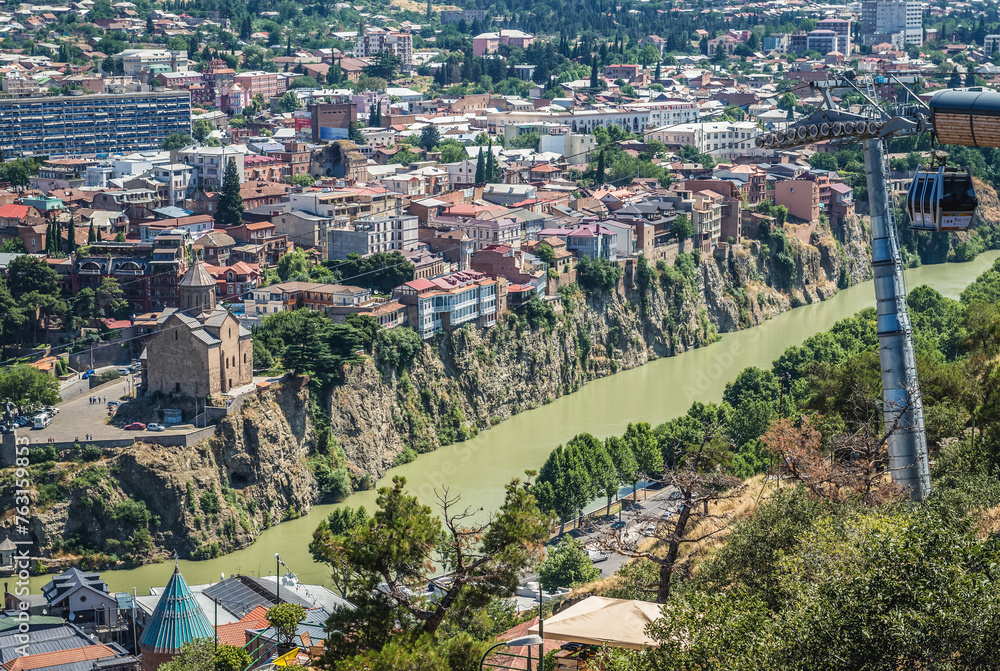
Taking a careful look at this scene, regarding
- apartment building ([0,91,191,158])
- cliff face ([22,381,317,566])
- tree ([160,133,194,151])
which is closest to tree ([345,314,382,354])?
cliff face ([22,381,317,566])

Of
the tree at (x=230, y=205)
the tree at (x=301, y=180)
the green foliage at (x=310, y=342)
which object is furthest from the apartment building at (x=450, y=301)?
the tree at (x=301, y=180)

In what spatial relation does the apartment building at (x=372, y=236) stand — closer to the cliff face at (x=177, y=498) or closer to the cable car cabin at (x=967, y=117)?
the cliff face at (x=177, y=498)

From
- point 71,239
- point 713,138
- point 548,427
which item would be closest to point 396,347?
point 548,427

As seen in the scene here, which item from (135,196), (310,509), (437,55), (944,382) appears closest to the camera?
(944,382)

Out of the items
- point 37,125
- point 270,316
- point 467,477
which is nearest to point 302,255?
point 270,316

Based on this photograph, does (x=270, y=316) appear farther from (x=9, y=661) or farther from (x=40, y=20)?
(x=40, y=20)

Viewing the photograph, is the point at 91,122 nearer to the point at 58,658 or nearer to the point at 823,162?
the point at 823,162
